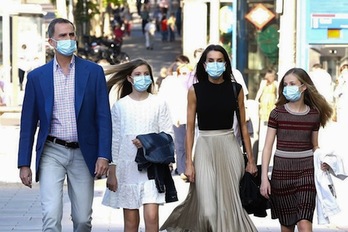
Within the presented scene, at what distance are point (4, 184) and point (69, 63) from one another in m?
7.19

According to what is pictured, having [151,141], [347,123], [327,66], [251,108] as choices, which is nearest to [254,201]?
[151,141]

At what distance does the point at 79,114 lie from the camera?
791 centimetres

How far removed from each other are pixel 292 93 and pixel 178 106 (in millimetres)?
6989

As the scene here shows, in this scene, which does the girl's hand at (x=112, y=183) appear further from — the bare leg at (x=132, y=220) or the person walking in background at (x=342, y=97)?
the person walking in background at (x=342, y=97)

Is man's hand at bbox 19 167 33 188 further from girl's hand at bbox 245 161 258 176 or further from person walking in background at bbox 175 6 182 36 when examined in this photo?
person walking in background at bbox 175 6 182 36

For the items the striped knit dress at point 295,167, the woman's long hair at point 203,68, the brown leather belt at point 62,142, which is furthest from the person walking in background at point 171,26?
the brown leather belt at point 62,142

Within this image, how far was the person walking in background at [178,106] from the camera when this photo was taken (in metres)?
15.5

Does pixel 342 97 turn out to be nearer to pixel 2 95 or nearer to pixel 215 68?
pixel 2 95

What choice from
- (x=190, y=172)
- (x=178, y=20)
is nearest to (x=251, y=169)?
(x=190, y=172)

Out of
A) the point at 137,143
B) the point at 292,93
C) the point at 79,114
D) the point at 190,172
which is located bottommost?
the point at 190,172

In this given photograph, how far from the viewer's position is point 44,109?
7.91m

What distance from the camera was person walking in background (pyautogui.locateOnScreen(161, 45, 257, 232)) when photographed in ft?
29.2

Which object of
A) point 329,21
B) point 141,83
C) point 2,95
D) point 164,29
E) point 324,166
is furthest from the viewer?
point 164,29

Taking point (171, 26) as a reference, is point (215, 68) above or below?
below
